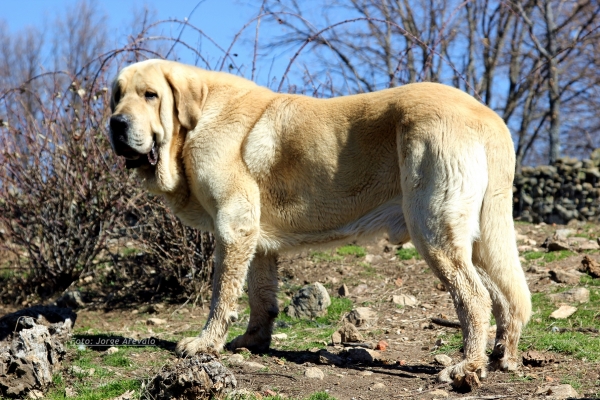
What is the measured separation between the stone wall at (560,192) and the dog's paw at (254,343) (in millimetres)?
8288

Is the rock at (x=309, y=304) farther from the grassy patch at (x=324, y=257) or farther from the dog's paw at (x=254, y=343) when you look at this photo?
the grassy patch at (x=324, y=257)

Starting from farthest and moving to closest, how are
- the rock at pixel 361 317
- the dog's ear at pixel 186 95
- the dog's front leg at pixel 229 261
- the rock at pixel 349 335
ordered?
the rock at pixel 361 317
the rock at pixel 349 335
the dog's ear at pixel 186 95
the dog's front leg at pixel 229 261

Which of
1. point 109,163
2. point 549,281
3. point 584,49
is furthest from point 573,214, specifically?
point 109,163

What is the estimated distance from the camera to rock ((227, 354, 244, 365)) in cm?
488

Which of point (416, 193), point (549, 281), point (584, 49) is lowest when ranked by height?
point (549, 281)

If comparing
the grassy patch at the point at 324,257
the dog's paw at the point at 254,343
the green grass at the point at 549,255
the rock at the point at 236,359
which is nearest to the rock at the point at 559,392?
the rock at the point at 236,359

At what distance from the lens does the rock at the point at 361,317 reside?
6.45 meters

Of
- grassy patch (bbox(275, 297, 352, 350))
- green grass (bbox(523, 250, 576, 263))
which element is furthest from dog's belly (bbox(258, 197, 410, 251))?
green grass (bbox(523, 250, 576, 263))

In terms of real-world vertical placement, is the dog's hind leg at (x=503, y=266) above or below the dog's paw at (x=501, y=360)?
above

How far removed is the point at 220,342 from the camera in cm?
512

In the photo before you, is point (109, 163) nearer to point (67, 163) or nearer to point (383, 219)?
point (67, 163)

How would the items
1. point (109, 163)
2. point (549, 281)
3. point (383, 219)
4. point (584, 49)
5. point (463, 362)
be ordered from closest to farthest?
point (463, 362) < point (383, 219) < point (549, 281) < point (109, 163) < point (584, 49)

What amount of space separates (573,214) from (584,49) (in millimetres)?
6438

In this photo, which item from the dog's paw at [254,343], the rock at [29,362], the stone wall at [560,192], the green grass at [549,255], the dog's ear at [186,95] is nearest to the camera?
the rock at [29,362]
